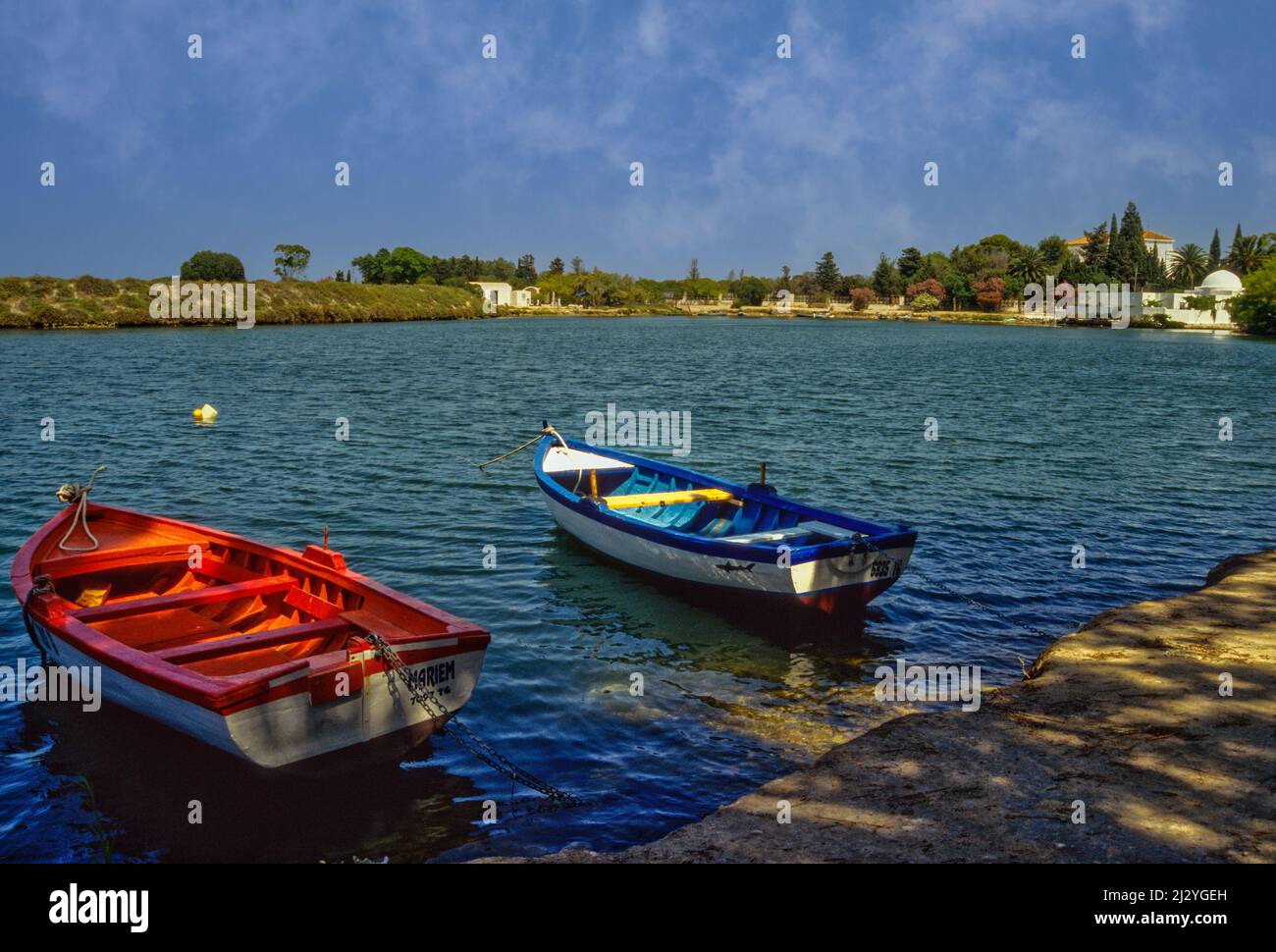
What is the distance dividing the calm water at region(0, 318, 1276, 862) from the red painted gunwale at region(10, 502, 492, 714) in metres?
1.18

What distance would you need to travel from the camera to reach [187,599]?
478 inches

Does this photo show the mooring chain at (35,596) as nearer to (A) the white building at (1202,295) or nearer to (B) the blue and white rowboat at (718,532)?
(B) the blue and white rowboat at (718,532)

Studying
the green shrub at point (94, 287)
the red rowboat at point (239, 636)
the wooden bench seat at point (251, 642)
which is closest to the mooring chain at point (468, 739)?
the red rowboat at point (239, 636)

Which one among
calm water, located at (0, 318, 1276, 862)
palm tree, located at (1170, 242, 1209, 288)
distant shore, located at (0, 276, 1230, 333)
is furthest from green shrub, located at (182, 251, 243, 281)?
palm tree, located at (1170, 242, 1209, 288)

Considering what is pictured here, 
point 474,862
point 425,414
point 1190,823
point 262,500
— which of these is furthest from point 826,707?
point 425,414

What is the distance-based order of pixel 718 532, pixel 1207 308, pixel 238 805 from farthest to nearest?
pixel 1207 308 → pixel 718 532 → pixel 238 805

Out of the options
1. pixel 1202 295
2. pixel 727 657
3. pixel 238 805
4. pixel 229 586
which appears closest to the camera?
pixel 238 805

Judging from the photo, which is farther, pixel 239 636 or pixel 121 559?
pixel 121 559

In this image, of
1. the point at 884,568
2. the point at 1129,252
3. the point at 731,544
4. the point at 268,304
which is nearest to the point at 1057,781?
the point at 884,568

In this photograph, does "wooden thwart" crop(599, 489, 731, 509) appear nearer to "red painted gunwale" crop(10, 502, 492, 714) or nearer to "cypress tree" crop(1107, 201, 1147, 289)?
"red painted gunwale" crop(10, 502, 492, 714)

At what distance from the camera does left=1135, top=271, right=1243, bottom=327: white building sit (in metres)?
154

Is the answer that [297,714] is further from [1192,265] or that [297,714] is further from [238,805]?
[1192,265]

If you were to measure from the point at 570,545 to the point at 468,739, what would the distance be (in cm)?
853
